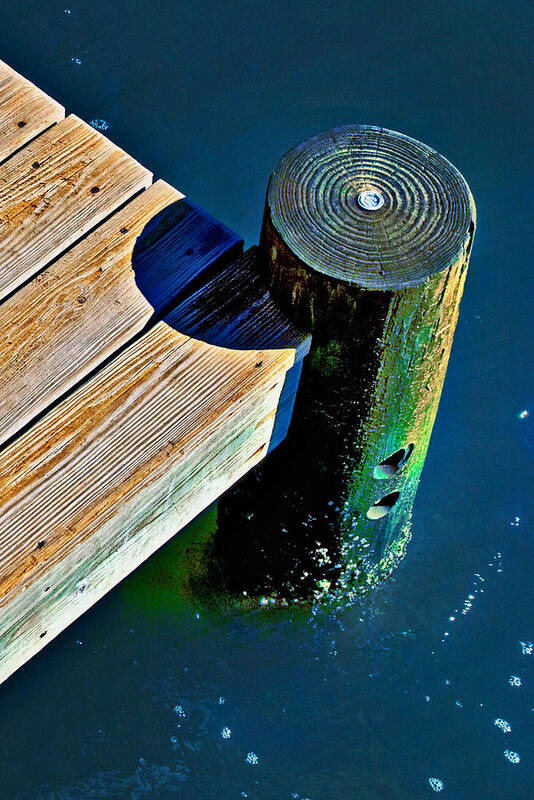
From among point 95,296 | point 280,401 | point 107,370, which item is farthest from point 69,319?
point 280,401

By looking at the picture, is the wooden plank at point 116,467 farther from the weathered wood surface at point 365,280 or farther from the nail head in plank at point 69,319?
the weathered wood surface at point 365,280

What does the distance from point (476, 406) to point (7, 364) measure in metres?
→ 2.76

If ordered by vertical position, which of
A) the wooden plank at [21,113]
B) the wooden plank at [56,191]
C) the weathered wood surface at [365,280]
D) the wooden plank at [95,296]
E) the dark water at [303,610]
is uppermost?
the wooden plank at [21,113]

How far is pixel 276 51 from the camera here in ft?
19.5

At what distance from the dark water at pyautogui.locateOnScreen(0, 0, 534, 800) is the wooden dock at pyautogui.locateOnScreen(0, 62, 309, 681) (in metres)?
1.54

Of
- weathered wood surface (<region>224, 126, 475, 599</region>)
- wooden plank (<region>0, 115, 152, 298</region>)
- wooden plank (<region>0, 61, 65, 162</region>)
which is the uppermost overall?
wooden plank (<region>0, 61, 65, 162</region>)

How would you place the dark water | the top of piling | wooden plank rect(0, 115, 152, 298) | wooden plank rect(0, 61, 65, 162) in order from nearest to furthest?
1. the top of piling
2. wooden plank rect(0, 115, 152, 298)
3. wooden plank rect(0, 61, 65, 162)
4. the dark water

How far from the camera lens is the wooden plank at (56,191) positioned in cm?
299

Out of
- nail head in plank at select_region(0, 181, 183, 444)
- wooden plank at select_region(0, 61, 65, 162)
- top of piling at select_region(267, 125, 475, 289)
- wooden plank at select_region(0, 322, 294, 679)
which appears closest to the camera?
wooden plank at select_region(0, 322, 294, 679)

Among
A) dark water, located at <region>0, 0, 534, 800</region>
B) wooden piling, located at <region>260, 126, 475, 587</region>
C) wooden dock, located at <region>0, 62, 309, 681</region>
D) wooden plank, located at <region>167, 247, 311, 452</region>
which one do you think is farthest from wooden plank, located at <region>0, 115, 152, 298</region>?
dark water, located at <region>0, 0, 534, 800</region>

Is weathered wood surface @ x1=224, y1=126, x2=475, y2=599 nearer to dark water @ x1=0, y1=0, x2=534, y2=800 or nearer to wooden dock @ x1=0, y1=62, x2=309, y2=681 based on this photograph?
wooden dock @ x1=0, y1=62, x2=309, y2=681

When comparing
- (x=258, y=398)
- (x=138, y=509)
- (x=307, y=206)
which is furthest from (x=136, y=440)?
(x=307, y=206)

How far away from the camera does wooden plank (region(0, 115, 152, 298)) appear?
2.99m

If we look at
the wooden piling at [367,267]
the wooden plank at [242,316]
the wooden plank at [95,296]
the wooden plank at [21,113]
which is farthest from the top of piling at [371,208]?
the wooden plank at [21,113]
